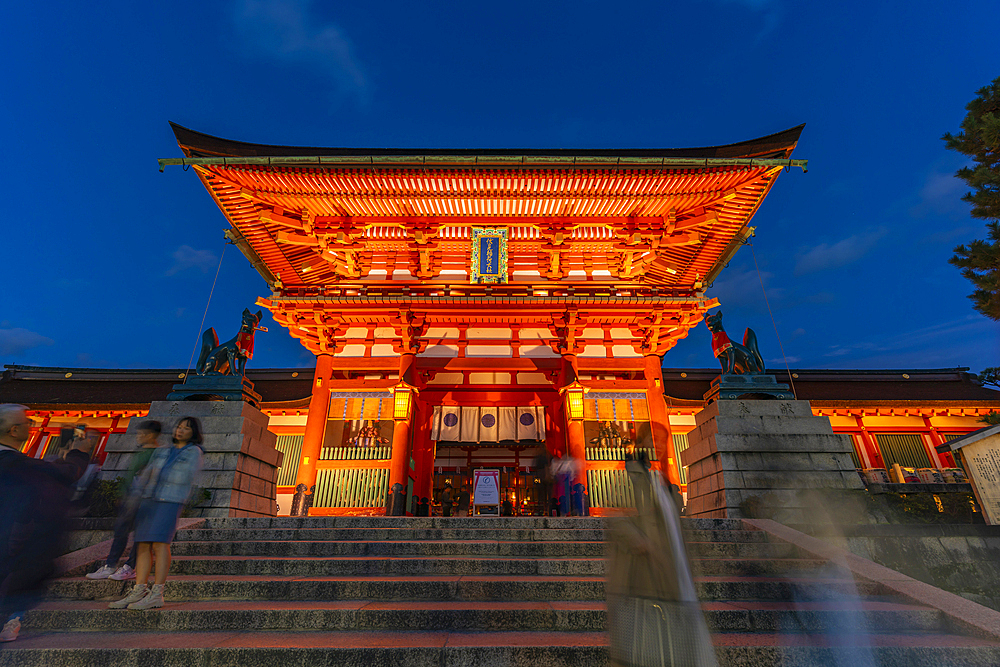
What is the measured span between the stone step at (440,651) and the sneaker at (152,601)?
1.02 feet

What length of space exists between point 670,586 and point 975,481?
6.94 m

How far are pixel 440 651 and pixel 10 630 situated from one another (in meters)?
3.36

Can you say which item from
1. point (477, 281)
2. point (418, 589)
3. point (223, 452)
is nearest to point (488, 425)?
point (477, 281)

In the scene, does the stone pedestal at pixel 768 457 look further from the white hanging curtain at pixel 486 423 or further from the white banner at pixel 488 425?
the white banner at pixel 488 425

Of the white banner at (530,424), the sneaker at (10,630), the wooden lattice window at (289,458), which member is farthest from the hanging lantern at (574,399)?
the sneaker at (10,630)

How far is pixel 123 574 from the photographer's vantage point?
4.30m

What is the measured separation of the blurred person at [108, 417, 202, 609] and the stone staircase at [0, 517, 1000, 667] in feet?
0.64

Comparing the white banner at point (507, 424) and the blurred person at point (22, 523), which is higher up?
the white banner at point (507, 424)

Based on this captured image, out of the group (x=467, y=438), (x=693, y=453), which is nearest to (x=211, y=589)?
(x=693, y=453)

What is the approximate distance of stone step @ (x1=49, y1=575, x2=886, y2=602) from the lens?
4.09 meters

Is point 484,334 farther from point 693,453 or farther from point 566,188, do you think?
point 693,453

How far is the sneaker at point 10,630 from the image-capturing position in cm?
333

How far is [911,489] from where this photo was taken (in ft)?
24.5

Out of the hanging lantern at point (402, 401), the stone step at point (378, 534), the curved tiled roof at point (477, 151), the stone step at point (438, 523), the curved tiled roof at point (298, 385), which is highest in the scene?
the curved tiled roof at point (477, 151)
